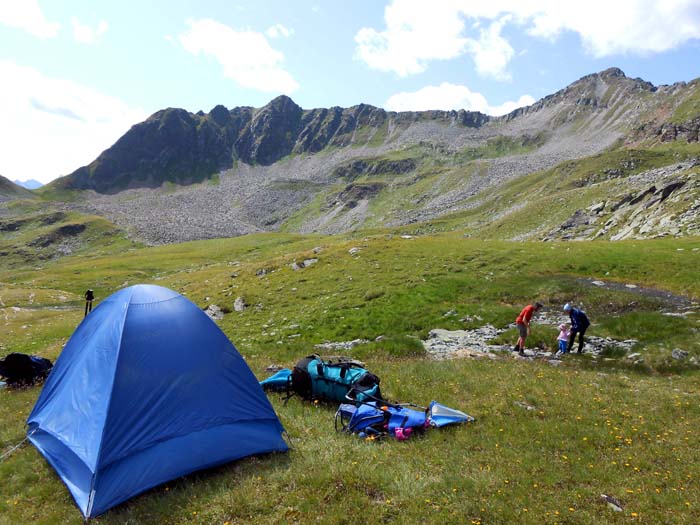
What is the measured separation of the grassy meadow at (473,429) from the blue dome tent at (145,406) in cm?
43

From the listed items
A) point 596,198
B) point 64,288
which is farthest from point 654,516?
point 64,288

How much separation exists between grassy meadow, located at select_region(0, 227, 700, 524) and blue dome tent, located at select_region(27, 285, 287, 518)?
427 mm

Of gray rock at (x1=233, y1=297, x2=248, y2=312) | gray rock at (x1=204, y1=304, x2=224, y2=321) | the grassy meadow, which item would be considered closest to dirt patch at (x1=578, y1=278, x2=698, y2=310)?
the grassy meadow

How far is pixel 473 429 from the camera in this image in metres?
10.4

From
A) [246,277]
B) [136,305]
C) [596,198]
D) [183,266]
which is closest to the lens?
[136,305]

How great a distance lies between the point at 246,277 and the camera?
139ft

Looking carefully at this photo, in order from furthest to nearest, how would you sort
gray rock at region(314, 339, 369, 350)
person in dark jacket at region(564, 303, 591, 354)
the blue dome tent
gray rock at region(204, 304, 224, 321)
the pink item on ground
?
gray rock at region(204, 304, 224, 321) < gray rock at region(314, 339, 369, 350) < person in dark jacket at region(564, 303, 591, 354) < the pink item on ground < the blue dome tent

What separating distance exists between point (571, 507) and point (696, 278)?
2594 centimetres

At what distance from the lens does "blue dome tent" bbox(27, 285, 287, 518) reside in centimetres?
870

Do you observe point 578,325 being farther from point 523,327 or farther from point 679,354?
point 679,354

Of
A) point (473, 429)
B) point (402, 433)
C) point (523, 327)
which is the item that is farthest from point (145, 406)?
point (523, 327)

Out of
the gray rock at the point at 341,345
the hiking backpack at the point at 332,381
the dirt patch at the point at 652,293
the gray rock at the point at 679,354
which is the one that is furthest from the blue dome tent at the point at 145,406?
the dirt patch at the point at 652,293

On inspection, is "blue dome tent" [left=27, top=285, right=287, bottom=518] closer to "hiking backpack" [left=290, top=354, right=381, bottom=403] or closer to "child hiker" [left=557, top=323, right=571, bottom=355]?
"hiking backpack" [left=290, top=354, right=381, bottom=403]

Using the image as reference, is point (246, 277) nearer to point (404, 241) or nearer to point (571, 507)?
point (404, 241)
